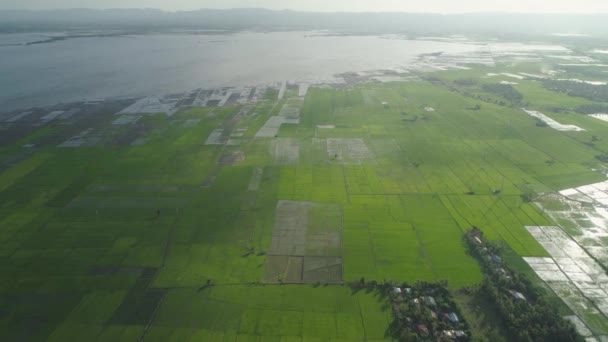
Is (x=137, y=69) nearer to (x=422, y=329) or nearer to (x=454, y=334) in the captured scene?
(x=422, y=329)

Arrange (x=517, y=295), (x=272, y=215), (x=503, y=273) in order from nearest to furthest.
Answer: (x=517, y=295), (x=503, y=273), (x=272, y=215)

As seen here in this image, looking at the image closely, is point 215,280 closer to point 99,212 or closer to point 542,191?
point 99,212

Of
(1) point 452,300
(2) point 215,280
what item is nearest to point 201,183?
(2) point 215,280

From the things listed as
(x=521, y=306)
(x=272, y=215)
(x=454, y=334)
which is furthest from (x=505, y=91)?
(x=454, y=334)

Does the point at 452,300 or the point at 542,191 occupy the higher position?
the point at 542,191

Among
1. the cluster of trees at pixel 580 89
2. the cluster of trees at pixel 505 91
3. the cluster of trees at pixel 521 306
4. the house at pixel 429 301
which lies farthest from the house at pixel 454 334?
the cluster of trees at pixel 580 89
